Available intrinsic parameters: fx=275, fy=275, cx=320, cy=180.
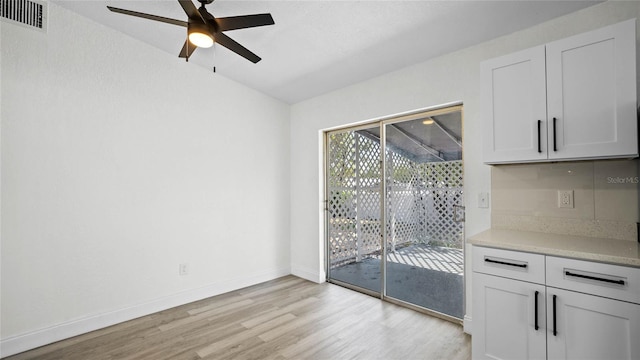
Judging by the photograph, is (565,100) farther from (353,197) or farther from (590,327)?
(353,197)

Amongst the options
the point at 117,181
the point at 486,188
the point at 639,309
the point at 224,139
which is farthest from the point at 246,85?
the point at 639,309

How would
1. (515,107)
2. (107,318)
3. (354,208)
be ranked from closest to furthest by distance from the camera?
(515,107)
(107,318)
(354,208)

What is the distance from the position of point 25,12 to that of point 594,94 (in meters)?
3.88

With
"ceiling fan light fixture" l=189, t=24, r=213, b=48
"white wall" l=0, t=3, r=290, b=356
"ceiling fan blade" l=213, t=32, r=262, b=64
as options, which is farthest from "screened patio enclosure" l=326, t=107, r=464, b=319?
"ceiling fan light fixture" l=189, t=24, r=213, b=48

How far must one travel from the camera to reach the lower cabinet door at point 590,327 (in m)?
1.31

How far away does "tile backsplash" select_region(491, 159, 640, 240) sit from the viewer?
68.7 inches

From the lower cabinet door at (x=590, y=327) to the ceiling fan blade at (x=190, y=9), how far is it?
102 inches

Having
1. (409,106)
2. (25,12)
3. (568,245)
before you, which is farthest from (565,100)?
(25,12)

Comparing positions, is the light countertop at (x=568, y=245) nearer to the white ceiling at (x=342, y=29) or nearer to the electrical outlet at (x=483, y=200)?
Result: the electrical outlet at (x=483, y=200)

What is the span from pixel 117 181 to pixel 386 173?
2.66 metres

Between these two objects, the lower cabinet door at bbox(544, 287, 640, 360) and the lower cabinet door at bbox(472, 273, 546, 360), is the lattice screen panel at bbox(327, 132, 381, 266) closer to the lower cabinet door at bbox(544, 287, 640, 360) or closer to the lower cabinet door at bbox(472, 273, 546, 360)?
the lower cabinet door at bbox(472, 273, 546, 360)

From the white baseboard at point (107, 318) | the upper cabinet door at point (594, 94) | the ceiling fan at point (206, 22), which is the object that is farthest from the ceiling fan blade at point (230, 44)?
the white baseboard at point (107, 318)

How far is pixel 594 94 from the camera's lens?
1.62 meters

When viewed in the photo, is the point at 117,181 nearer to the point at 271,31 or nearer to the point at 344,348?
the point at 271,31
